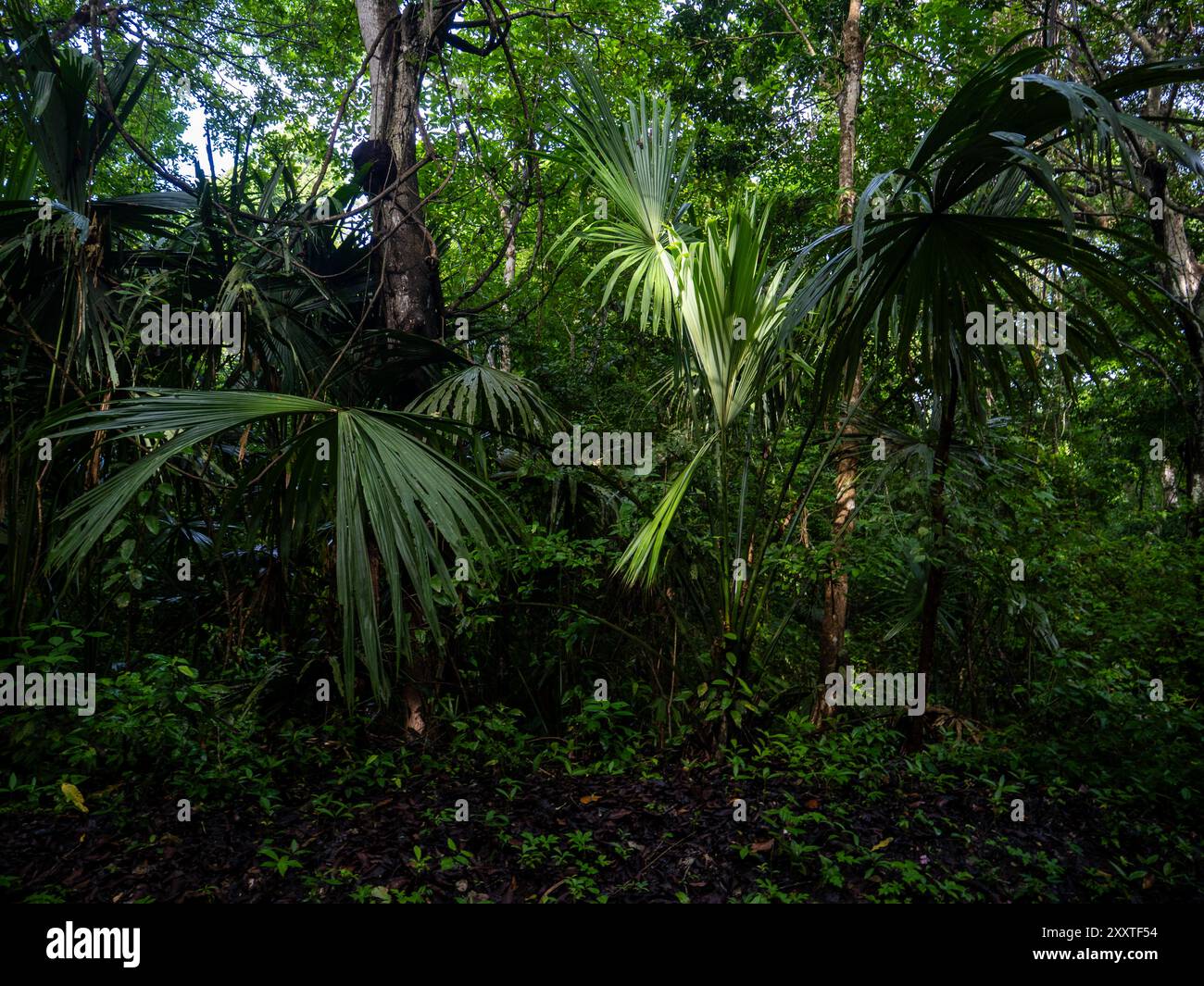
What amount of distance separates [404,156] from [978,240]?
10.7 feet

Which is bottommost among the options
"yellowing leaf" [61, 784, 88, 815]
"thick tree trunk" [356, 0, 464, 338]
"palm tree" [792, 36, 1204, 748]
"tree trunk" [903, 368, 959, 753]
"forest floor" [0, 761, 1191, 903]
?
"forest floor" [0, 761, 1191, 903]

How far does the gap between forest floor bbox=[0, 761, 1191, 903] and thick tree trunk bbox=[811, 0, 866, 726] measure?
1.12 metres

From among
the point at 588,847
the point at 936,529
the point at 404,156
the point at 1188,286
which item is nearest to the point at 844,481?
the point at 936,529

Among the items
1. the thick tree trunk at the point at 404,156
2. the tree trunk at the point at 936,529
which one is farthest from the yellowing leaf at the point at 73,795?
the tree trunk at the point at 936,529

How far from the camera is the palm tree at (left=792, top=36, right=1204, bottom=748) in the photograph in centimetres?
238

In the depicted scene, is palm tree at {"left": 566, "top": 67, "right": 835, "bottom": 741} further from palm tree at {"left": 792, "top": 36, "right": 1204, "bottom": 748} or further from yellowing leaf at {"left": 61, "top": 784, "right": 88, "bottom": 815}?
yellowing leaf at {"left": 61, "top": 784, "right": 88, "bottom": 815}

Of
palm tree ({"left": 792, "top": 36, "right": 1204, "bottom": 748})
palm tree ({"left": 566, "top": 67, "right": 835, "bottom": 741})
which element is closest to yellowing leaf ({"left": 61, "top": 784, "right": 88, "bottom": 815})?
palm tree ({"left": 566, "top": 67, "right": 835, "bottom": 741})

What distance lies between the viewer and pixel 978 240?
9.80 feet

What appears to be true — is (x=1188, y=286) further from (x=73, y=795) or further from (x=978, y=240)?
(x=73, y=795)

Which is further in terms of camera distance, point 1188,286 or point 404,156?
point 1188,286
